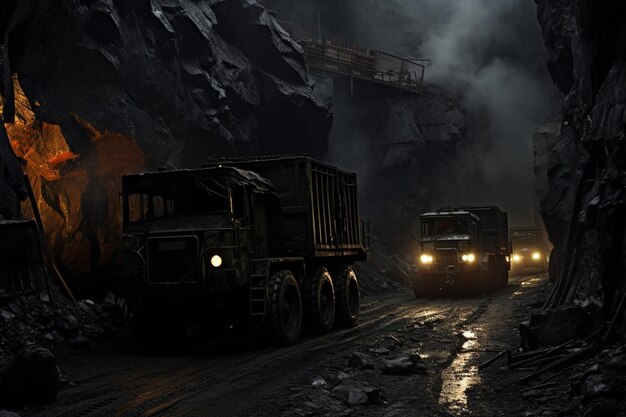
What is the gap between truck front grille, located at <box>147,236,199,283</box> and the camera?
407 inches

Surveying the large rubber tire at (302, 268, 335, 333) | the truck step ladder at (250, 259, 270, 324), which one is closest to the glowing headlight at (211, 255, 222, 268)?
the truck step ladder at (250, 259, 270, 324)

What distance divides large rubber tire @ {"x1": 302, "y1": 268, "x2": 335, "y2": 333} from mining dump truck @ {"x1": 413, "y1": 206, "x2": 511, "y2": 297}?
29.6 ft

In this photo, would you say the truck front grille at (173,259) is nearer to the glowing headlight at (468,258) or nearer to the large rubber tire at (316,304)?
the large rubber tire at (316,304)

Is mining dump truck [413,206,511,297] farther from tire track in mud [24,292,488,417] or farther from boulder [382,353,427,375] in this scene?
boulder [382,353,427,375]

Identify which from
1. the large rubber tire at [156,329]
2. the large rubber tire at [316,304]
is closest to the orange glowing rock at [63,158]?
the large rubber tire at [156,329]

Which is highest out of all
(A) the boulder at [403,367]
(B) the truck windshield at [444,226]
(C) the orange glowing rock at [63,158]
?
(C) the orange glowing rock at [63,158]

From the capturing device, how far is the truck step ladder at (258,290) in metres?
10.5

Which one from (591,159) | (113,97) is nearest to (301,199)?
(591,159)

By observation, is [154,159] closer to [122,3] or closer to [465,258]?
[122,3]

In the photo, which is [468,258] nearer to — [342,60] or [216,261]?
[216,261]

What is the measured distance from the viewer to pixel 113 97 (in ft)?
58.1

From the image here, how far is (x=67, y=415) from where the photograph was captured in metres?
6.52

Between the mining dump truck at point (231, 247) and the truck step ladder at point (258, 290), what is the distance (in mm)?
18

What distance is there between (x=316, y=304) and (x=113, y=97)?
9287mm
